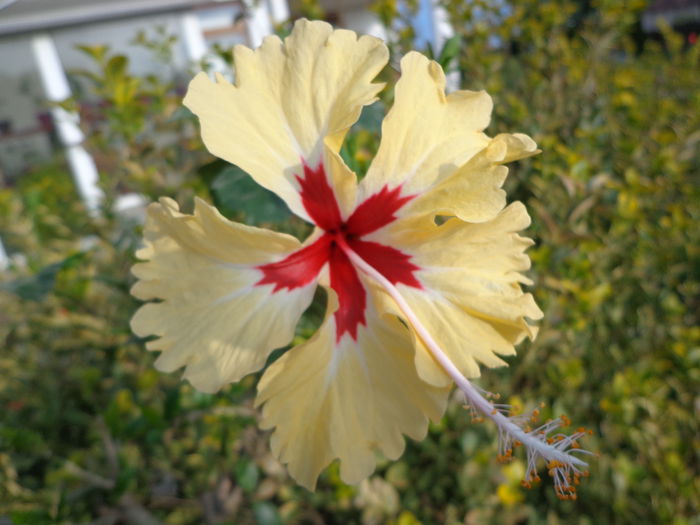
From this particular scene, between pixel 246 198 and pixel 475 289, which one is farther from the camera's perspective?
pixel 246 198

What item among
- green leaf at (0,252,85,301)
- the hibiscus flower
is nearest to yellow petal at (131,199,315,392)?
the hibiscus flower

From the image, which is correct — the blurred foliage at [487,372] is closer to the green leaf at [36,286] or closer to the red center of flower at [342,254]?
the green leaf at [36,286]

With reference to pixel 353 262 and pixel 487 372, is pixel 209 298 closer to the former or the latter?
pixel 353 262

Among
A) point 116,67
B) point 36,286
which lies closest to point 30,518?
point 36,286

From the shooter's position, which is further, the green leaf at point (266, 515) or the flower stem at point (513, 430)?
the green leaf at point (266, 515)

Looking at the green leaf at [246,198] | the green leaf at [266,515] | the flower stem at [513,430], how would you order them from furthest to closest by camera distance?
the green leaf at [266,515] → the green leaf at [246,198] → the flower stem at [513,430]

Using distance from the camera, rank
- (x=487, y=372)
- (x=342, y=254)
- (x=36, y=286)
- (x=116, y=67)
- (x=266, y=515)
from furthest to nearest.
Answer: (x=487, y=372)
(x=116, y=67)
(x=266, y=515)
(x=36, y=286)
(x=342, y=254)

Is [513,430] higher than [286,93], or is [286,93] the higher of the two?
[286,93]

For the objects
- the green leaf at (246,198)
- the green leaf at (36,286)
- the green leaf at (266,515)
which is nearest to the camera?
the green leaf at (246,198)

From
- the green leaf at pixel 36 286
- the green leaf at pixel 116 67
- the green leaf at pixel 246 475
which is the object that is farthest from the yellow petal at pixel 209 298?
the green leaf at pixel 116 67
